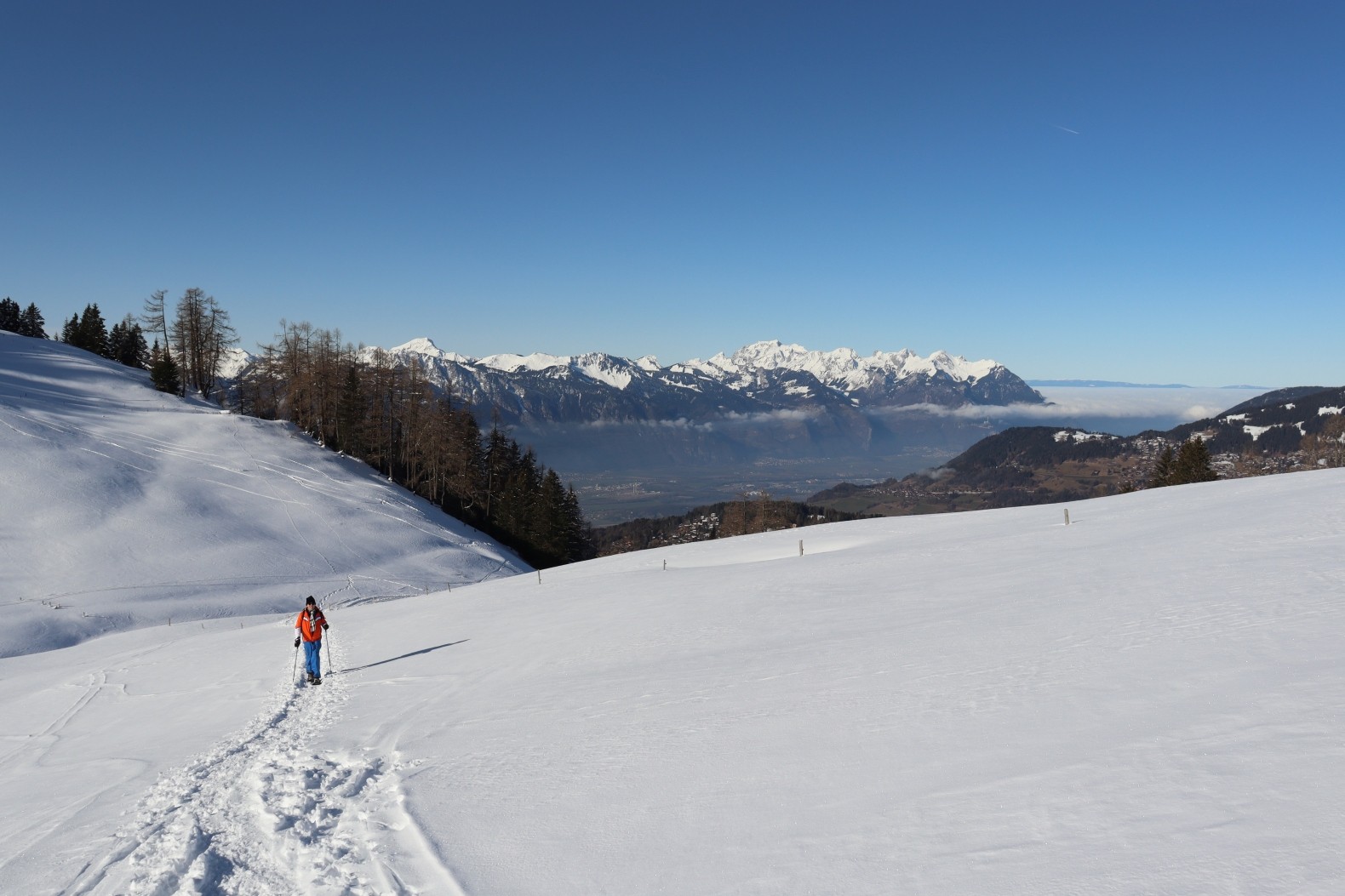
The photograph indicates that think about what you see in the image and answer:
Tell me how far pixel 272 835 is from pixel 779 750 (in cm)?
567

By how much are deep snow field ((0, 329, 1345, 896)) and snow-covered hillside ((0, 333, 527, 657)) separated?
17.7 metres

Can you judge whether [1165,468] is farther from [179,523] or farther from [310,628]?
[179,523]

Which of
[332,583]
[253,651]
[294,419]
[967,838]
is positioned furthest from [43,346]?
[967,838]

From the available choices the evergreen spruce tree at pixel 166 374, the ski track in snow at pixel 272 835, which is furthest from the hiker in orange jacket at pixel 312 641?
the evergreen spruce tree at pixel 166 374

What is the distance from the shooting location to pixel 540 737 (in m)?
10.1

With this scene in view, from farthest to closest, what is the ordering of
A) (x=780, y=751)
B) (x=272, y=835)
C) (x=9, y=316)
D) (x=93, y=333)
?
(x=9, y=316) → (x=93, y=333) → (x=780, y=751) → (x=272, y=835)

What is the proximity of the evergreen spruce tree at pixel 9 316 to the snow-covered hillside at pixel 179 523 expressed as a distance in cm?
5540

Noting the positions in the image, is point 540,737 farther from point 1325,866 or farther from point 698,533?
point 698,533

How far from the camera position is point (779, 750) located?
8.51 meters

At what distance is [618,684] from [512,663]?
13.0 ft

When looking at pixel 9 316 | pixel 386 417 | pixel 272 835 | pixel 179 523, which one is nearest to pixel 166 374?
pixel 386 417

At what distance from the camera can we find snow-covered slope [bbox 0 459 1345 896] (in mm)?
5828

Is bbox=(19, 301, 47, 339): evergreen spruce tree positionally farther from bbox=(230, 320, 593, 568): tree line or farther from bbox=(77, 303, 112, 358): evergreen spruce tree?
bbox=(230, 320, 593, 568): tree line

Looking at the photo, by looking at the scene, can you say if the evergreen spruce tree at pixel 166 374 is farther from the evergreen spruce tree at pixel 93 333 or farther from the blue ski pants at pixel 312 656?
the blue ski pants at pixel 312 656
